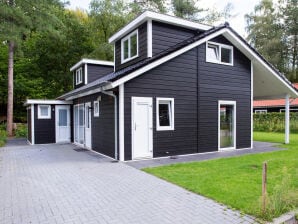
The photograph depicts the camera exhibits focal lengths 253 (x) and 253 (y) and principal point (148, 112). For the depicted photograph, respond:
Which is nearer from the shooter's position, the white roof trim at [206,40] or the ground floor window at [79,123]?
the white roof trim at [206,40]

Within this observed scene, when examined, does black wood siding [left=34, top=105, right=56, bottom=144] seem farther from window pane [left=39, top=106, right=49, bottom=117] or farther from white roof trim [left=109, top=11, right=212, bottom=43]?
white roof trim [left=109, top=11, right=212, bottom=43]

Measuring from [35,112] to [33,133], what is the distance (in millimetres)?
1172

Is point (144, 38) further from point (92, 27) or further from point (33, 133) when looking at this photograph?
point (92, 27)

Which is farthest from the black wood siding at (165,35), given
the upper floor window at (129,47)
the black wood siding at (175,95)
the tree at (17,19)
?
the tree at (17,19)

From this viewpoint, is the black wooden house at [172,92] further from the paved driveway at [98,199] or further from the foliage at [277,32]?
the foliage at [277,32]

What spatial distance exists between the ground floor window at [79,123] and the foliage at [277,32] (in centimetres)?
2844

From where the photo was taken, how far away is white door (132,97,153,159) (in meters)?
8.84

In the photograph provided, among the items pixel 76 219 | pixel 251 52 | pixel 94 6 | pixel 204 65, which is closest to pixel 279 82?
pixel 251 52

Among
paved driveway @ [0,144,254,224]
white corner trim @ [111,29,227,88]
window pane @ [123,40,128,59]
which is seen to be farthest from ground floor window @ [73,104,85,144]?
paved driveway @ [0,144,254,224]

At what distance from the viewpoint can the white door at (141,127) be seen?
8.84 meters

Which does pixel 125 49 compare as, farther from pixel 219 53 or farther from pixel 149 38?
pixel 219 53

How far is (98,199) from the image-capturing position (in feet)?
16.0

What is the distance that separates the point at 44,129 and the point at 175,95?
27.4ft

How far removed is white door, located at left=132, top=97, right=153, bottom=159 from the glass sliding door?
12.2 ft
